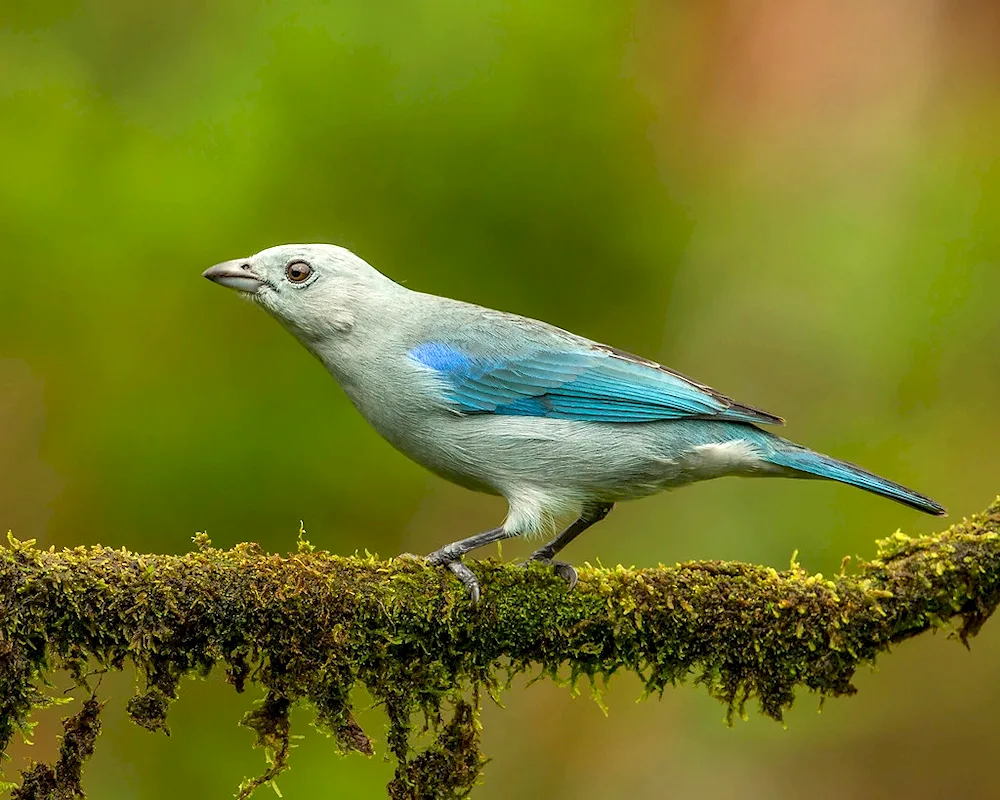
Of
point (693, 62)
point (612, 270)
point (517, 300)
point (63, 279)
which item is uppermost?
point (693, 62)

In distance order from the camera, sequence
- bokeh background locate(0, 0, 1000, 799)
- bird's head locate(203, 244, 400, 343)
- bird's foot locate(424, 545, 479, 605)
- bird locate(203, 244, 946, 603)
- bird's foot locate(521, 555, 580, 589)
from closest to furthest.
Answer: bird's foot locate(424, 545, 479, 605) → bird's foot locate(521, 555, 580, 589) → bird locate(203, 244, 946, 603) → bird's head locate(203, 244, 400, 343) → bokeh background locate(0, 0, 1000, 799)

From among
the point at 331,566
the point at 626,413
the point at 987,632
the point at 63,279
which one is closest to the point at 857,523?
the point at 987,632

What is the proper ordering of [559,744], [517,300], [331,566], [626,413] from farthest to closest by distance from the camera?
[517,300] → [559,744] → [626,413] → [331,566]

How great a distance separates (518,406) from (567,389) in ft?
0.79

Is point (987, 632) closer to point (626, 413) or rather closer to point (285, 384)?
point (626, 413)

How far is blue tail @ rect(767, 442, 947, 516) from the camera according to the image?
496 centimetres

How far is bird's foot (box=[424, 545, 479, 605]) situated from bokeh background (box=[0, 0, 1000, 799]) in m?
2.54

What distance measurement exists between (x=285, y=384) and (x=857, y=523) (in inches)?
145

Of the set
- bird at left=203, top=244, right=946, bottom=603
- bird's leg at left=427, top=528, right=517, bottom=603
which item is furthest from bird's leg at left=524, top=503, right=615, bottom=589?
bird's leg at left=427, top=528, right=517, bottom=603

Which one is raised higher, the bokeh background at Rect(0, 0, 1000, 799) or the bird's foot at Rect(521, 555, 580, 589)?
A: the bokeh background at Rect(0, 0, 1000, 799)

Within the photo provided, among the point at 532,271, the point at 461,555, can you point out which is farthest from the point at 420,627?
the point at 532,271

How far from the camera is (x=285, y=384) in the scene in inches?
295

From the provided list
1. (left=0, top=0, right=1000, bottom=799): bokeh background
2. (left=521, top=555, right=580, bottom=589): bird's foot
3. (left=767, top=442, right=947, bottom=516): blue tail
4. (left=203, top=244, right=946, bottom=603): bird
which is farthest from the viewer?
(left=0, top=0, right=1000, bottom=799): bokeh background

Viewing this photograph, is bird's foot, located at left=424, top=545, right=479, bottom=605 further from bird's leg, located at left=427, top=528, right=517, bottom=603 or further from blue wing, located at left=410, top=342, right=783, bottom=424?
blue wing, located at left=410, top=342, right=783, bottom=424
